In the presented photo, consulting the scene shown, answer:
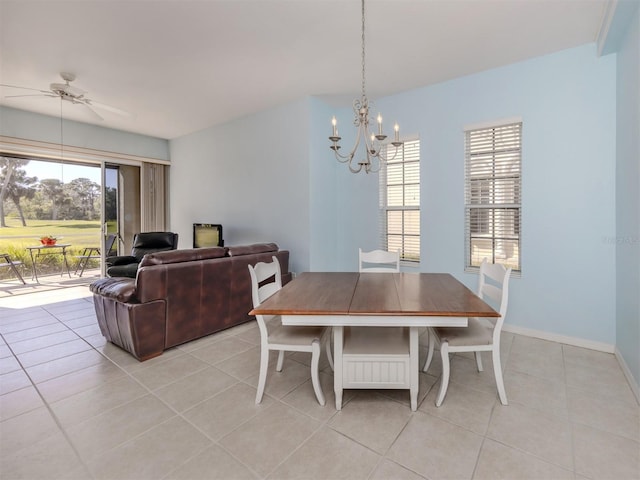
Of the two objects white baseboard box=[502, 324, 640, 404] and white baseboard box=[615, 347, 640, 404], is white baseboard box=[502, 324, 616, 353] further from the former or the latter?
white baseboard box=[615, 347, 640, 404]

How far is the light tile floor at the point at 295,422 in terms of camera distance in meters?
1.44

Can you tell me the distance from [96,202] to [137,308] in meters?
4.46

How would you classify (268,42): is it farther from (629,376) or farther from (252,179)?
(629,376)

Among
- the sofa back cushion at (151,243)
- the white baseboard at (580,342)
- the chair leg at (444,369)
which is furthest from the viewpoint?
the sofa back cushion at (151,243)

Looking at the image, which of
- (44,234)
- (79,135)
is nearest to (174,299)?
(79,135)

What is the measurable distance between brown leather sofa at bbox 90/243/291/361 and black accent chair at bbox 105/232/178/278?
1671mm

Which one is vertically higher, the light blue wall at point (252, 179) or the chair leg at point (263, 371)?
the light blue wall at point (252, 179)

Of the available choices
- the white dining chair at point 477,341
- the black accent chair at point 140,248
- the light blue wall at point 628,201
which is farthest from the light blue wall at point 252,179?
the light blue wall at point 628,201

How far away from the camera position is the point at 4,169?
4977mm

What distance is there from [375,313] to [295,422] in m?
0.82

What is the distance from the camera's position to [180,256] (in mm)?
2752

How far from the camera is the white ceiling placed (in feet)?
7.52

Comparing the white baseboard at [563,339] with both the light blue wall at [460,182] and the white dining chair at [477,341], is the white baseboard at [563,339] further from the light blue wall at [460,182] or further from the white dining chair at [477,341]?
the white dining chair at [477,341]

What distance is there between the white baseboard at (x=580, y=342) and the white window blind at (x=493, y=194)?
0.62 meters
